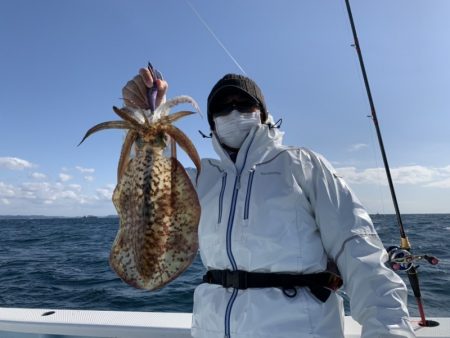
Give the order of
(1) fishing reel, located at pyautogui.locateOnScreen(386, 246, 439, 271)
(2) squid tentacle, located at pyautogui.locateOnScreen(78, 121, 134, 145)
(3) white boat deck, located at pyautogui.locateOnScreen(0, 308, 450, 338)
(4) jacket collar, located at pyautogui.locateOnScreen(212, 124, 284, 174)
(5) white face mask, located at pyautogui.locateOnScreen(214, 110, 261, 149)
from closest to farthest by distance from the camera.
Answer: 1. (2) squid tentacle, located at pyautogui.locateOnScreen(78, 121, 134, 145)
2. (4) jacket collar, located at pyautogui.locateOnScreen(212, 124, 284, 174)
3. (5) white face mask, located at pyautogui.locateOnScreen(214, 110, 261, 149)
4. (1) fishing reel, located at pyautogui.locateOnScreen(386, 246, 439, 271)
5. (3) white boat deck, located at pyautogui.locateOnScreen(0, 308, 450, 338)

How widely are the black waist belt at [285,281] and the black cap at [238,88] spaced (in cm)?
113

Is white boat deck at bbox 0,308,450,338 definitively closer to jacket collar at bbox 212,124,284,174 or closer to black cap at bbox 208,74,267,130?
jacket collar at bbox 212,124,284,174

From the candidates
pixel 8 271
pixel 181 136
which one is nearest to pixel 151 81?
pixel 181 136

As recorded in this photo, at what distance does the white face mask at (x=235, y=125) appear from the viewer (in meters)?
2.53

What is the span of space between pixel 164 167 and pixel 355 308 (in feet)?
4.18

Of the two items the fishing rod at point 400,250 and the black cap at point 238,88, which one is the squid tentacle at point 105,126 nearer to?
the black cap at point 238,88

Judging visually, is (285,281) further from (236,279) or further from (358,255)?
(358,255)

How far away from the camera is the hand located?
196 centimetres

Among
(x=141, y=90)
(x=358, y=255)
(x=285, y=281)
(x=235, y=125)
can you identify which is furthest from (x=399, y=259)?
(x=141, y=90)

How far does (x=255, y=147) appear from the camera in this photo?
2.45m

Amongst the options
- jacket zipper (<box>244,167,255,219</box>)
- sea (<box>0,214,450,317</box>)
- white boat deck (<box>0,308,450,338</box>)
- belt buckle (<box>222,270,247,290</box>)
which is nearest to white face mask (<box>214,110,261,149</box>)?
jacket zipper (<box>244,167,255,219</box>)

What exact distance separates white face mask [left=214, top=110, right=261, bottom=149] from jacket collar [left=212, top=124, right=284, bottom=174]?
90 millimetres

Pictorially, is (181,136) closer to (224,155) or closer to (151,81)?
(151,81)

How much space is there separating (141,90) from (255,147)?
0.86 metres
